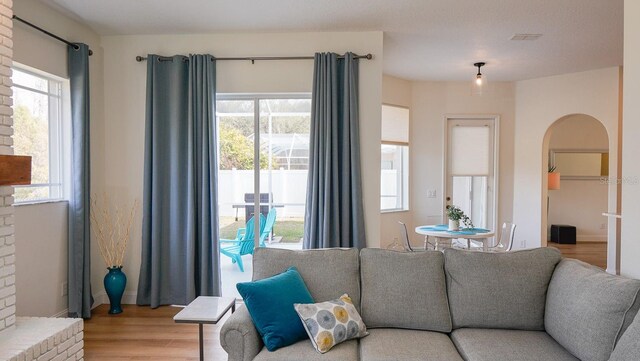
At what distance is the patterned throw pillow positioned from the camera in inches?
85.2

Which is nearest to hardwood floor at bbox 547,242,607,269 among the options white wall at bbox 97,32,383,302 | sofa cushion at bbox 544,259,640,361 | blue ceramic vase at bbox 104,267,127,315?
white wall at bbox 97,32,383,302

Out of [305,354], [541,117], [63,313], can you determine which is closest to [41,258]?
[63,313]

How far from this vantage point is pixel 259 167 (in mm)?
4414

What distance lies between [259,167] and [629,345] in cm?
347

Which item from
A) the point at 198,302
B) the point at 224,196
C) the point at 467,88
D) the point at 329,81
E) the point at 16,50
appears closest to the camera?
the point at 198,302

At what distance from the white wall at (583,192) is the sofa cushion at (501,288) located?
704 centimetres

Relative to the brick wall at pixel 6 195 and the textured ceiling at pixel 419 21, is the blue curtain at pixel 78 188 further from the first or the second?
the brick wall at pixel 6 195

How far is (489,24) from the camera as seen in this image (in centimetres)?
397

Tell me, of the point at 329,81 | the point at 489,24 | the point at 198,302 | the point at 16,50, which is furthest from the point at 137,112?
the point at 489,24

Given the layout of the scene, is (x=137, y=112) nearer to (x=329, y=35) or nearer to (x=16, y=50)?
(x=16, y=50)

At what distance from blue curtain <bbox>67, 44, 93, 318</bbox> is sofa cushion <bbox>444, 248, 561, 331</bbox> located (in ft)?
11.1

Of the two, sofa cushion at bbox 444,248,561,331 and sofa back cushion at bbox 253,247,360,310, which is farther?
sofa back cushion at bbox 253,247,360,310

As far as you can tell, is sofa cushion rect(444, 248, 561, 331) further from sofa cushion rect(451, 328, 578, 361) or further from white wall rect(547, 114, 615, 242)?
white wall rect(547, 114, 615, 242)

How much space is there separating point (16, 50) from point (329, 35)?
2.81 m
